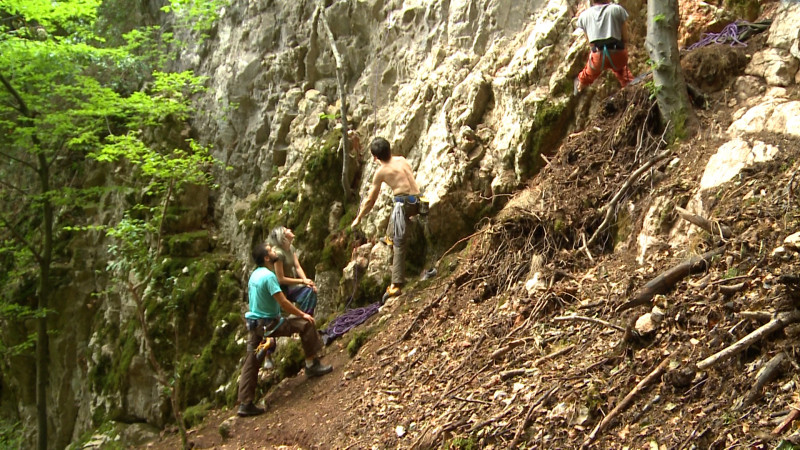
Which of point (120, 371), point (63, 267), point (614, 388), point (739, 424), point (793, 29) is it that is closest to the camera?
point (739, 424)

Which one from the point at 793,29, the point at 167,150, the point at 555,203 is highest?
the point at 167,150

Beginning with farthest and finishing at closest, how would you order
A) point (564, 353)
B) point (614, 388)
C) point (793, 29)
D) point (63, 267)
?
point (63, 267)
point (793, 29)
point (564, 353)
point (614, 388)

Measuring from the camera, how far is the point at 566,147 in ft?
20.0

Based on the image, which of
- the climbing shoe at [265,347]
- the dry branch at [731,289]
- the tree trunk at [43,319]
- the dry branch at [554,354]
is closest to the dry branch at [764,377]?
the dry branch at [731,289]

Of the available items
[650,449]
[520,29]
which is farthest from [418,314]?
[520,29]

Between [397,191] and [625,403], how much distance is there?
4411mm

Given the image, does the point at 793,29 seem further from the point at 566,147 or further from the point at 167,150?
the point at 167,150

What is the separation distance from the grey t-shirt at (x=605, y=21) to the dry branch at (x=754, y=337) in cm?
386

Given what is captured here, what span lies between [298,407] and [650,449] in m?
4.17

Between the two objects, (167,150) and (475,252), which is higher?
(167,150)

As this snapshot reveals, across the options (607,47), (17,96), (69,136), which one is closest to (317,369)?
(607,47)

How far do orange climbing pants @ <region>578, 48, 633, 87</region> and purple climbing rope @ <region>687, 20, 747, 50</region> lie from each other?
0.69 meters

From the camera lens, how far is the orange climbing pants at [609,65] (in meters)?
5.87

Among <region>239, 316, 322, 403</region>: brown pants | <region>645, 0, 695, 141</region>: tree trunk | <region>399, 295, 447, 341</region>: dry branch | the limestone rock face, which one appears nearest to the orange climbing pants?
the limestone rock face
